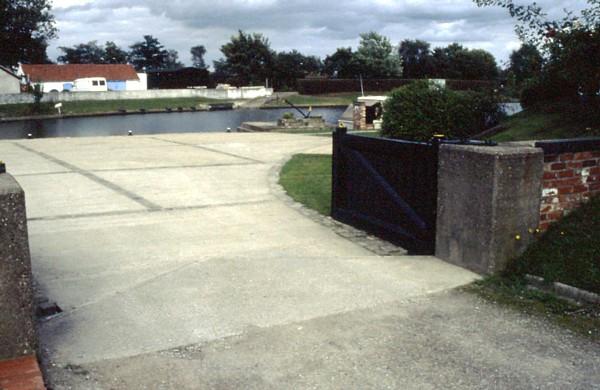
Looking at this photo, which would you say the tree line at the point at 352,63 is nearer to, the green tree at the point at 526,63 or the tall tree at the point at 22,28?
the tall tree at the point at 22,28

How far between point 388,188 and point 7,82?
83817 mm

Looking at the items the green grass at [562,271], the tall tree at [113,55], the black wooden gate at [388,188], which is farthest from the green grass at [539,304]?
the tall tree at [113,55]

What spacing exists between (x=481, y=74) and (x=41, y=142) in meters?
93.9

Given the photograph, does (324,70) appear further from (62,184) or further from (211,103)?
(62,184)

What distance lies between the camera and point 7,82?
78.4 m

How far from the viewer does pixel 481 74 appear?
4016 inches

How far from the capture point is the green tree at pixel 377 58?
98.9m

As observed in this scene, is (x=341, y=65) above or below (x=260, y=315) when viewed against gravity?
above

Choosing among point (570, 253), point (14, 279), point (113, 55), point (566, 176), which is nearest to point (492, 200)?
point (570, 253)

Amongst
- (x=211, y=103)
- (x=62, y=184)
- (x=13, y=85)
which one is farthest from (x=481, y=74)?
(x=62, y=184)

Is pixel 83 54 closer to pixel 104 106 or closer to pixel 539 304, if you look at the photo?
pixel 104 106

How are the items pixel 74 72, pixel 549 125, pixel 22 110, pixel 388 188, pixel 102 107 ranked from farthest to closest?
1. pixel 74 72
2. pixel 102 107
3. pixel 22 110
4. pixel 549 125
5. pixel 388 188

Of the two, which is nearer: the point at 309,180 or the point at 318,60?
the point at 309,180

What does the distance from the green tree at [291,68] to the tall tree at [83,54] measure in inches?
2299
